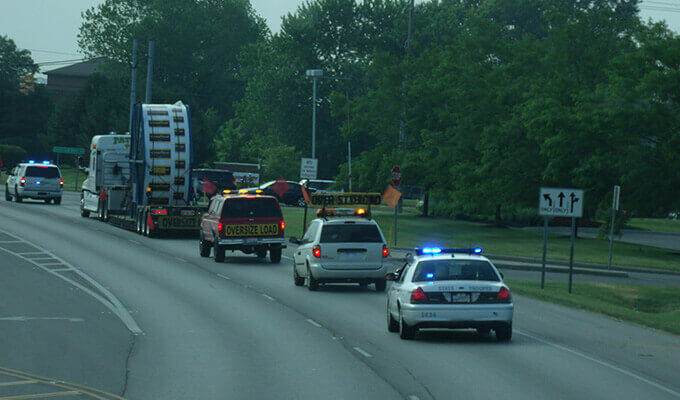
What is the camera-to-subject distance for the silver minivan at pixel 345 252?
78.6ft

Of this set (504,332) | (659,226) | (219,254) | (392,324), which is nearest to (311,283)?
(392,324)

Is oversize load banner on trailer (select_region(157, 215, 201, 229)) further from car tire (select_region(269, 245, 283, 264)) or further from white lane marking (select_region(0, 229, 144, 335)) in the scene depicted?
white lane marking (select_region(0, 229, 144, 335))

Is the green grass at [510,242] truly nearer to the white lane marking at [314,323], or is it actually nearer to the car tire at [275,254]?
the car tire at [275,254]

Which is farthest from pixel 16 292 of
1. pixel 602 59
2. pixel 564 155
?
pixel 602 59

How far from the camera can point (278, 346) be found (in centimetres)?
1550

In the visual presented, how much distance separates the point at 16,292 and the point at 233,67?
104m

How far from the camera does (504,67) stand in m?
53.0

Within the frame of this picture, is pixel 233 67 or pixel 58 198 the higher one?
pixel 233 67

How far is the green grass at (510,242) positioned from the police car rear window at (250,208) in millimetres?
10517

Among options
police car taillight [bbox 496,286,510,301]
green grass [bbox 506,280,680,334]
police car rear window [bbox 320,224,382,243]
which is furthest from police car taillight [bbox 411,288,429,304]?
police car rear window [bbox 320,224,382,243]

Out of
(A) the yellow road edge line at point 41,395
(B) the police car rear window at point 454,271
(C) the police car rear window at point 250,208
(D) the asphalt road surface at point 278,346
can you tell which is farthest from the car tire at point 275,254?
(A) the yellow road edge line at point 41,395

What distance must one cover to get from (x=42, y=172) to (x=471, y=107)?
23966 millimetres

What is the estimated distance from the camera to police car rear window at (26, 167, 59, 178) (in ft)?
187

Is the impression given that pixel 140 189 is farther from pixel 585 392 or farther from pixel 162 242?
pixel 585 392
